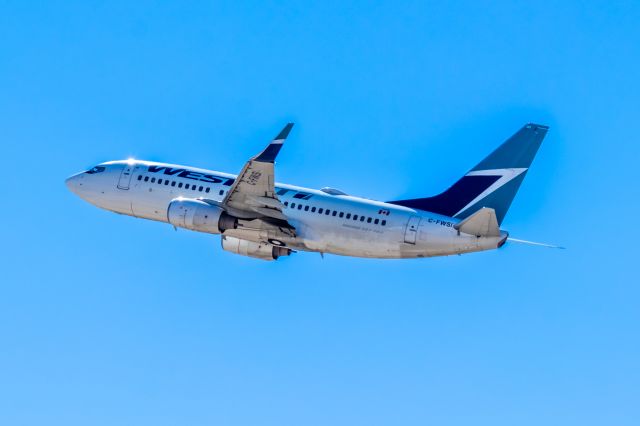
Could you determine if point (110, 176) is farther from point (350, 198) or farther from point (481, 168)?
point (481, 168)

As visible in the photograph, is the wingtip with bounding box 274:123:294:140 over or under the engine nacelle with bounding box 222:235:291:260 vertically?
over

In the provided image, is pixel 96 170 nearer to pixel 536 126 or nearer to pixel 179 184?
pixel 179 184

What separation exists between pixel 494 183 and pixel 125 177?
2122 centimetres

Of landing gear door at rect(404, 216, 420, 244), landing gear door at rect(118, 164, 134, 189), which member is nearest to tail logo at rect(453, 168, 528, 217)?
landing gear door at rect(404, 216, 420, 244)

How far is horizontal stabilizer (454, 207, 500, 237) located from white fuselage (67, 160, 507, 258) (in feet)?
1.12

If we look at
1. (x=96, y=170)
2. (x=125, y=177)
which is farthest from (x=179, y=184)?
(x=96, y=170)

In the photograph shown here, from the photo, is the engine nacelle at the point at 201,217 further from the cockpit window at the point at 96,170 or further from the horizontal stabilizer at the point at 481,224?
the horizontal stabilizer at the point at 481,224

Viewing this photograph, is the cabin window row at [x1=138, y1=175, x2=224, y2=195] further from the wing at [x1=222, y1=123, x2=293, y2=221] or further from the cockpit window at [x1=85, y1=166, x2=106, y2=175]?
the cockpit window at [x1=85, y1=166, x2=106, y2=175]

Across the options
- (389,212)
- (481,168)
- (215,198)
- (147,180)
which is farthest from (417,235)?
(147,180)

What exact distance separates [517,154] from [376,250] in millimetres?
9166

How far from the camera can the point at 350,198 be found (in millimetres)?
63281

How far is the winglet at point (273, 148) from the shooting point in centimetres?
5812

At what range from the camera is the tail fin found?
61.9 metres

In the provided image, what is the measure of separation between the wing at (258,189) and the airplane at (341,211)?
0.05 metres
